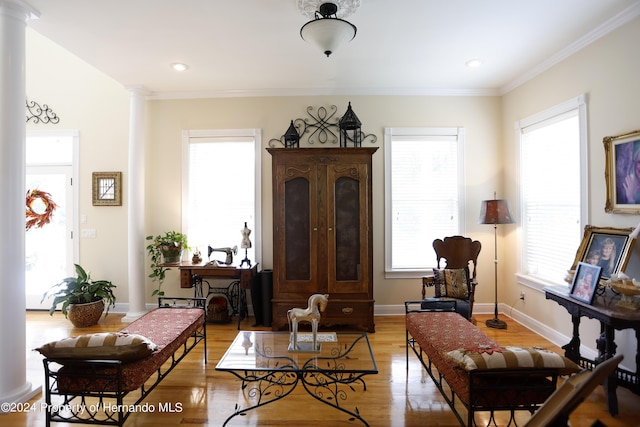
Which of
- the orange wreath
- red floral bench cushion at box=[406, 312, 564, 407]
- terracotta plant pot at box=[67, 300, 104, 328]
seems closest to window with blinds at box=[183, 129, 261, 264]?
terracotta plant pot at box=[67, 300, 104, 328]

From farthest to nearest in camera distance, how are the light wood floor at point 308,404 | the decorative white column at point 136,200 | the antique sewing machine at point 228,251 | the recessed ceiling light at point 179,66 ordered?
the decorative white column at point 136,200, the antique sewing machine at point 228,251, the recessed ceiling light at point 179,66, the light wood floor at point 308,404

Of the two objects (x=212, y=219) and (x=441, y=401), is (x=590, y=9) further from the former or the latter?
(x=212, y=219)

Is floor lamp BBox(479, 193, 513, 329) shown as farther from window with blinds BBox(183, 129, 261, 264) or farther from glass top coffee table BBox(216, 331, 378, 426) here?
window with blinds BBox(183, 129, 261, 264)

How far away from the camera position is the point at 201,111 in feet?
14.6

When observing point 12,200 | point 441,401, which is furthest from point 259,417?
point 12,200

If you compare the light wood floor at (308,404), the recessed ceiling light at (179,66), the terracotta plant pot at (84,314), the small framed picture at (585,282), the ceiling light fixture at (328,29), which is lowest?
the light wood floor at (308,404)

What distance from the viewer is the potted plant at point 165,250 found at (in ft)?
13.7

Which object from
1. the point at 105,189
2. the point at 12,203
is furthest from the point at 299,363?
the point at 105,189

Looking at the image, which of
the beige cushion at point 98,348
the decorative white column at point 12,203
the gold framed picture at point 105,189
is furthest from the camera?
the gold framed picture at point 105,189

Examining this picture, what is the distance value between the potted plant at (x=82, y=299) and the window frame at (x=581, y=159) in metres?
4.89

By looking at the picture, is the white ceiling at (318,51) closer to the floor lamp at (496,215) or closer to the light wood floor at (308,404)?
the floor lamp at (496,215)

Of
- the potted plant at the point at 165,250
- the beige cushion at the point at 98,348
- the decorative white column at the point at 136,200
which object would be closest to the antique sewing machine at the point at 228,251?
the potted plant at the point at 165,250

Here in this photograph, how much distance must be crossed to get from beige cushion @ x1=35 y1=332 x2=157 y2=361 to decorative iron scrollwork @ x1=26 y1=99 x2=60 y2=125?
3.89m

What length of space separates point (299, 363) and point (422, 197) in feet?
9.41
